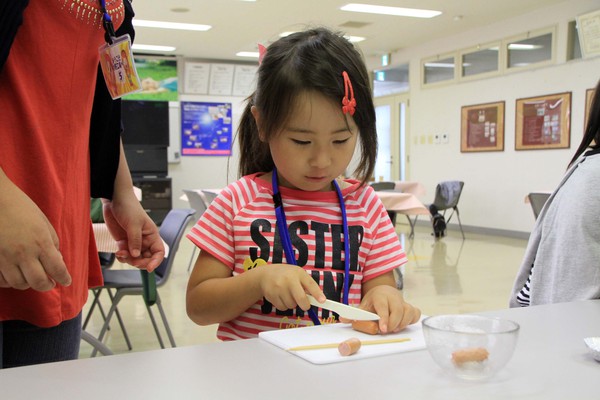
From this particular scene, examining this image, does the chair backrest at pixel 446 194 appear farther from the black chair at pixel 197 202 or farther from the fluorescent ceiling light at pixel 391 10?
the black chair at pixel 197 202

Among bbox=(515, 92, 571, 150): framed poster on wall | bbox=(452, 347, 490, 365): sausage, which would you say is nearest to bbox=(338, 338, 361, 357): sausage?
bbox=(452, 347, 490, 365): sausage

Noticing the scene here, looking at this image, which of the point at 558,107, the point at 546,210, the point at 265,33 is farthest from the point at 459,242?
the point at 546,210

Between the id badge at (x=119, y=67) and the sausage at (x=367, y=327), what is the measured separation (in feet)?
1.75

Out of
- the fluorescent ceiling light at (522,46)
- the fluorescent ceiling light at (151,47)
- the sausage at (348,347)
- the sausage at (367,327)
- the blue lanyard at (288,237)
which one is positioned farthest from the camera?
the fluorescent ceiling light at (151,47)

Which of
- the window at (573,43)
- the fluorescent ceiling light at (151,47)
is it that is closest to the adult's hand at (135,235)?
the window at (573,43)

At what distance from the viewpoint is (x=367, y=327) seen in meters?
0.81

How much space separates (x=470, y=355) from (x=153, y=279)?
195 centimetres

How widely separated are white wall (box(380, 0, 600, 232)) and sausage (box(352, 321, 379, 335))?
6.47 m

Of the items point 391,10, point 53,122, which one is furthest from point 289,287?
point 391,10

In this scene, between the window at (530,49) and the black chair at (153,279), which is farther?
the window at (530,49)

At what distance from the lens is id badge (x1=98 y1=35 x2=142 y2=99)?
96cm

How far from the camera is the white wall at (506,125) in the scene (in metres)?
6.80

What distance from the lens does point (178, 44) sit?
913 centimetres

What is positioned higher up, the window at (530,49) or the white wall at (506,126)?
the window at (530,49)
